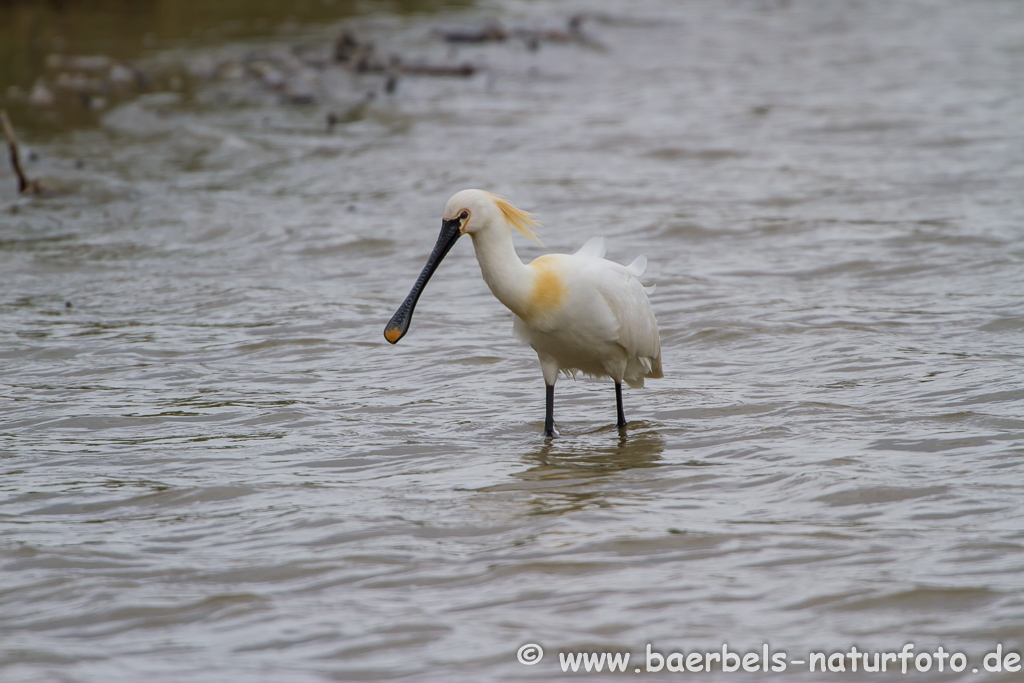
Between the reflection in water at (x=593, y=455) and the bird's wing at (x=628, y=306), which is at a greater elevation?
A: the bird's wing at (x=628, y=306)

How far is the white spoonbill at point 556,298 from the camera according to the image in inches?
243

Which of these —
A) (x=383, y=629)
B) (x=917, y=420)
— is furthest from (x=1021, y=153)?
(x=383, y=629)

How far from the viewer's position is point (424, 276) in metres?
6.66

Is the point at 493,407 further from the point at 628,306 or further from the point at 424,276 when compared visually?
the point at 628,306

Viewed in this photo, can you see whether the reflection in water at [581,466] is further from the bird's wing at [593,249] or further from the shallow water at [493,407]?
the bird's wing at [593,249]

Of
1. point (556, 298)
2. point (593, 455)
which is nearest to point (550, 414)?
point (593, 455)

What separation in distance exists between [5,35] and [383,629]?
70.1 feet

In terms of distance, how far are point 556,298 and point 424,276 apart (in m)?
0.82

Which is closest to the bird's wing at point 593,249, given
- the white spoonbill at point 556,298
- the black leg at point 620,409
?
the white spoonbill at point 556,298

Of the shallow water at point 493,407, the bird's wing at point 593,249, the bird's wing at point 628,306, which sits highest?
the bird's wing at point 593,249

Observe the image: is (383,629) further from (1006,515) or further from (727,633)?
(1006,515)

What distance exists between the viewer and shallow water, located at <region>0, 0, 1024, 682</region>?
4.54 metres

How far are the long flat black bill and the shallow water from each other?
55cm
